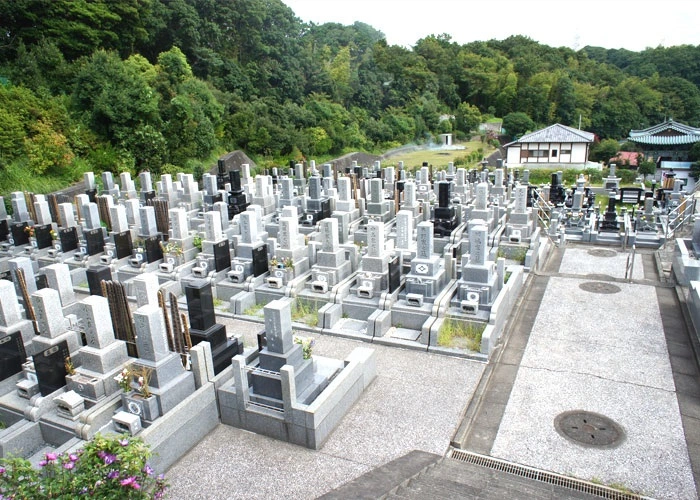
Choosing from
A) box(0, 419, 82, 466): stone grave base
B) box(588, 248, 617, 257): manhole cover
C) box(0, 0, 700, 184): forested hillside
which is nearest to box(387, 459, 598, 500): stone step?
box(0, 419, 82, 466): stone grave base

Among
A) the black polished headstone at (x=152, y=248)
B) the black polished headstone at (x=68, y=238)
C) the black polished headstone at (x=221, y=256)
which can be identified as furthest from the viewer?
the black polished headstone at (x=68, y=238)

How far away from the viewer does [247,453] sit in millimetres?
7137

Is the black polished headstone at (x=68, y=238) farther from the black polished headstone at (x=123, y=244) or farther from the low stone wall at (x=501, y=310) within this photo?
the low stone wall at (x=501, y=310)

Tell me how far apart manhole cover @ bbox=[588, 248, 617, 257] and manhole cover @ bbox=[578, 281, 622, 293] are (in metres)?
3.63

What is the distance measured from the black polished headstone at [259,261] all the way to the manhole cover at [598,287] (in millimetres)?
7932

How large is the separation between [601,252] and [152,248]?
1377cm

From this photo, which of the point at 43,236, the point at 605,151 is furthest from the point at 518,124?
the point at 43,236

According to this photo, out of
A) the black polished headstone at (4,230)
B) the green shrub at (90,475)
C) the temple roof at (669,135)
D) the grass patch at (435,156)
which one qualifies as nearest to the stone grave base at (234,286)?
the green shrub at (90,475)

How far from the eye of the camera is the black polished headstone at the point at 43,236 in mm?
15461

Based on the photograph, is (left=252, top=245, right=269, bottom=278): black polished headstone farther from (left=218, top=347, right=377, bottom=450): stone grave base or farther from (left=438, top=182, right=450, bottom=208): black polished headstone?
(left=438, top=182, right=450, bottom=208): black polished headstone

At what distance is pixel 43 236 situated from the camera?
615 inches

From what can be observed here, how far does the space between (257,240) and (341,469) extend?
7528 mm

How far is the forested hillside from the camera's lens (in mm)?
25688

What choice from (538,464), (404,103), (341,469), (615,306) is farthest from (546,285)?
(404,103)
